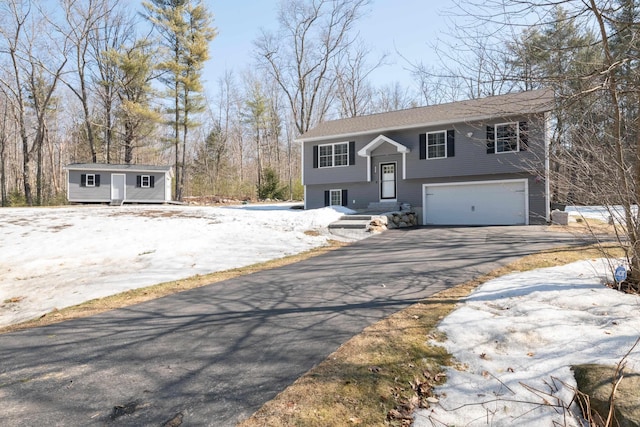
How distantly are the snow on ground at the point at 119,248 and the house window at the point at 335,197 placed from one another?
2.66 metres

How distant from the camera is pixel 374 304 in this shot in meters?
4.99

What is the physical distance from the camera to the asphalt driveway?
2797mm

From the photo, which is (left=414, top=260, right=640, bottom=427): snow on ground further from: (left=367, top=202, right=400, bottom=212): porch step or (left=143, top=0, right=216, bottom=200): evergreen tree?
(left=143, top=0, right=216, bottom=200): evergreen tree

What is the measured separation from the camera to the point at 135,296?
6.34 meters

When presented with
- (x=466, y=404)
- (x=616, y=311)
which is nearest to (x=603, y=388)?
(x=466, y=404)

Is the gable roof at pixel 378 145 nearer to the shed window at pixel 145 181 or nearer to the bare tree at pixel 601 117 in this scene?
the bare tree at pixel 601 117

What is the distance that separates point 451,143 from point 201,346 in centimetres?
1501

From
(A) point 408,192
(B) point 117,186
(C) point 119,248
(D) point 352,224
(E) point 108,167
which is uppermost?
(E) point 108,167

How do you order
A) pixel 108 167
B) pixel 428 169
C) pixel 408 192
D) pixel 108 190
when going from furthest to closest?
pixel 108 190, pixel 108 167, pixel 408 192, pixel 428 169

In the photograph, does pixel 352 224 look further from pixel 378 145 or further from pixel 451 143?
pixel 451 143

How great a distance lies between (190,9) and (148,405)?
104 feet

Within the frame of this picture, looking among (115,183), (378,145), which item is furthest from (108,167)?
(378,145)

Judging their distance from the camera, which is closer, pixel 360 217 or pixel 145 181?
pixel 360 217

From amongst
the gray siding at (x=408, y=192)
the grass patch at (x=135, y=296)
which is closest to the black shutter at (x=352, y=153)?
the gray siding at (x=408, y=192)
